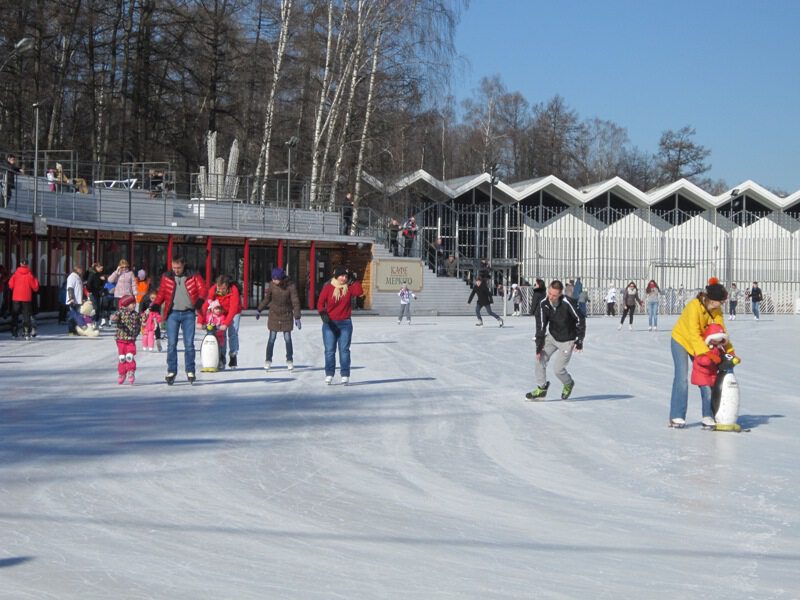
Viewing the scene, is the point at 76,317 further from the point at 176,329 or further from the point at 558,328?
the point at 558,328

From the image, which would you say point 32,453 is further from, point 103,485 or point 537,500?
point 537,500

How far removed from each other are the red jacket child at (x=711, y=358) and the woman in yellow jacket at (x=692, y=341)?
55 millimetres

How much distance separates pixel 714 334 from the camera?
1145cm

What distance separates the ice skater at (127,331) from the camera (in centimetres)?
1492

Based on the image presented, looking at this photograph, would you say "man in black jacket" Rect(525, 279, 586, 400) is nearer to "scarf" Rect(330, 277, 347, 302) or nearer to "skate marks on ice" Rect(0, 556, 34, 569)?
"scarf" Rect(330, 277, 347, 302)

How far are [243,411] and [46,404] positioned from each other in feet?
7.07

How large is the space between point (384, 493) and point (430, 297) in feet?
124

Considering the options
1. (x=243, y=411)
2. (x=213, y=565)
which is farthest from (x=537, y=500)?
(x=243, y=411)

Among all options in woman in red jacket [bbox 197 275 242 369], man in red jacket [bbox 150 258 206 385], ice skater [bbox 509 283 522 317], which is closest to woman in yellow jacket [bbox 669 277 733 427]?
man in red jacket [bbox 150 258 206 385]

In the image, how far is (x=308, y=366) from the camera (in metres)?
18.7

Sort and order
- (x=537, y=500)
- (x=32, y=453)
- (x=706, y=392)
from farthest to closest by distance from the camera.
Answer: (x=706, y=392) < (x=32, y=453) < (x=537, y=500)

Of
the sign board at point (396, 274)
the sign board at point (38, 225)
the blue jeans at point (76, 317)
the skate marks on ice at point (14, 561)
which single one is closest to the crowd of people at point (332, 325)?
the blue jeans at point (76, 317)

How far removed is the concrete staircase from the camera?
44.1 metres

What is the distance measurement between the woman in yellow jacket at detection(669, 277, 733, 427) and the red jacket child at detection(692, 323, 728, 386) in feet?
0.18
